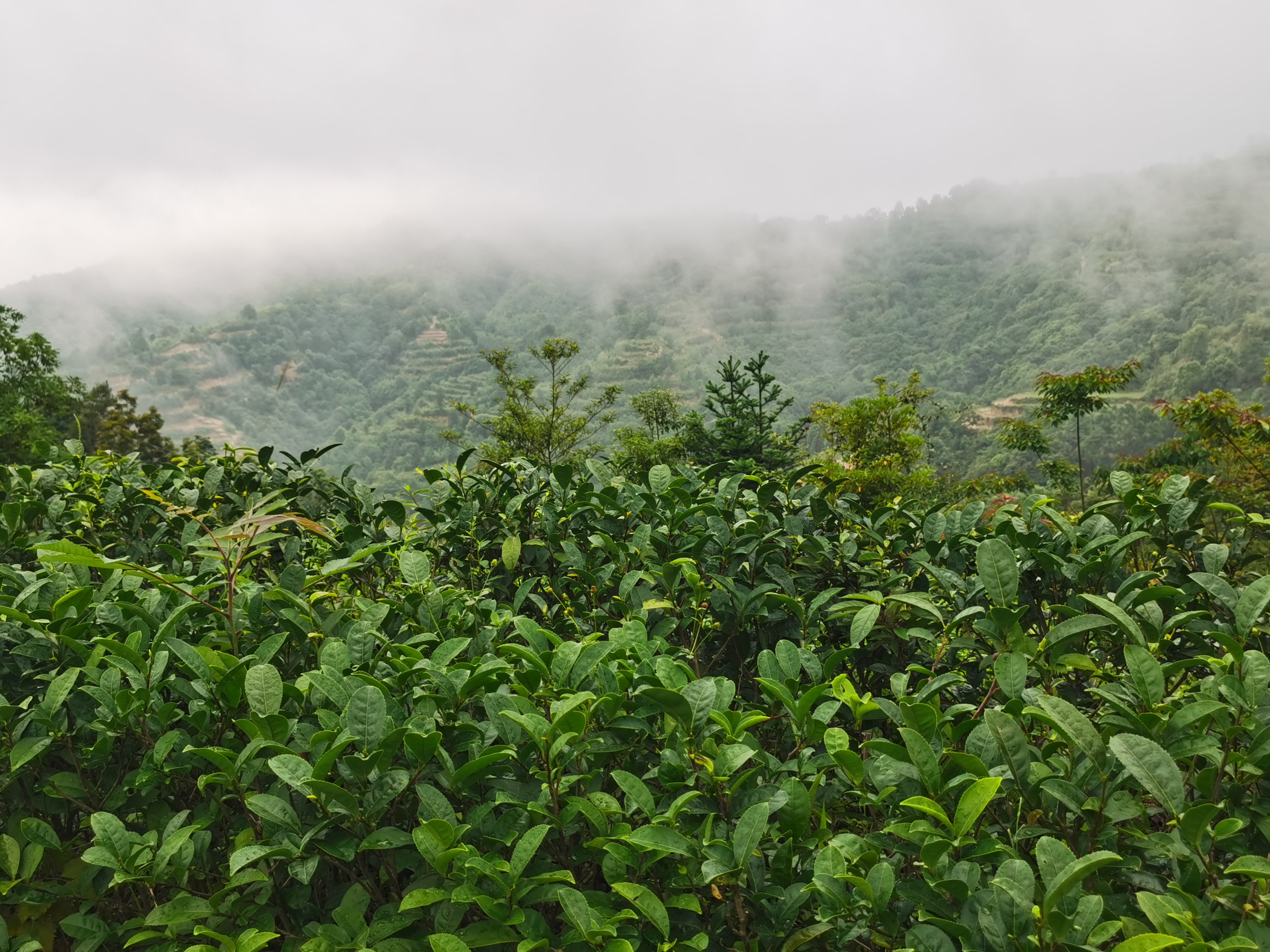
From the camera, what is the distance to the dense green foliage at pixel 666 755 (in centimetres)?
68

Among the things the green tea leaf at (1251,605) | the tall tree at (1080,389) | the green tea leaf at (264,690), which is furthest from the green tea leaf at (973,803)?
→ the tall tree at (1080,389)

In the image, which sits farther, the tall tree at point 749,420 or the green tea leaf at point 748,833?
the tall tree at point 749,420

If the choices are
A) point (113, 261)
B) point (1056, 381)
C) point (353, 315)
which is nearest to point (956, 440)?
point (1056, 381)

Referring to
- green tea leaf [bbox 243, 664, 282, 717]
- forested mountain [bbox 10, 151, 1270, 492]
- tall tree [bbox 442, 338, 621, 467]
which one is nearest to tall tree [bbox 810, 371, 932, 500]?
tall tree [bbox 442, 338, 621, 467]

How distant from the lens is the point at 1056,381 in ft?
48.5

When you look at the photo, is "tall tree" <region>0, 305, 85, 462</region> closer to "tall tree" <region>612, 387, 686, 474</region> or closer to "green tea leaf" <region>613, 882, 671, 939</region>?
"tall tree" <region>612, 387, 686, 474</region>

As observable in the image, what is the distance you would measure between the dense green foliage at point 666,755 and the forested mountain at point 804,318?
136 feet

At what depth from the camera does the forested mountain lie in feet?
188

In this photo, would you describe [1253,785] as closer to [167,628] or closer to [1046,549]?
[1046,549]

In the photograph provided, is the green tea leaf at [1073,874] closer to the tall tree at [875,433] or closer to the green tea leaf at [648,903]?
the green tea leaf at [648,903]

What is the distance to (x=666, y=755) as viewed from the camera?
80cm

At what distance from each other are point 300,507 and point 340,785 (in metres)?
1.18

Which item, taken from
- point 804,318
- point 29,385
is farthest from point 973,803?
point 804,318

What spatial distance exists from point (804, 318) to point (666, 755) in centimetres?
8790
